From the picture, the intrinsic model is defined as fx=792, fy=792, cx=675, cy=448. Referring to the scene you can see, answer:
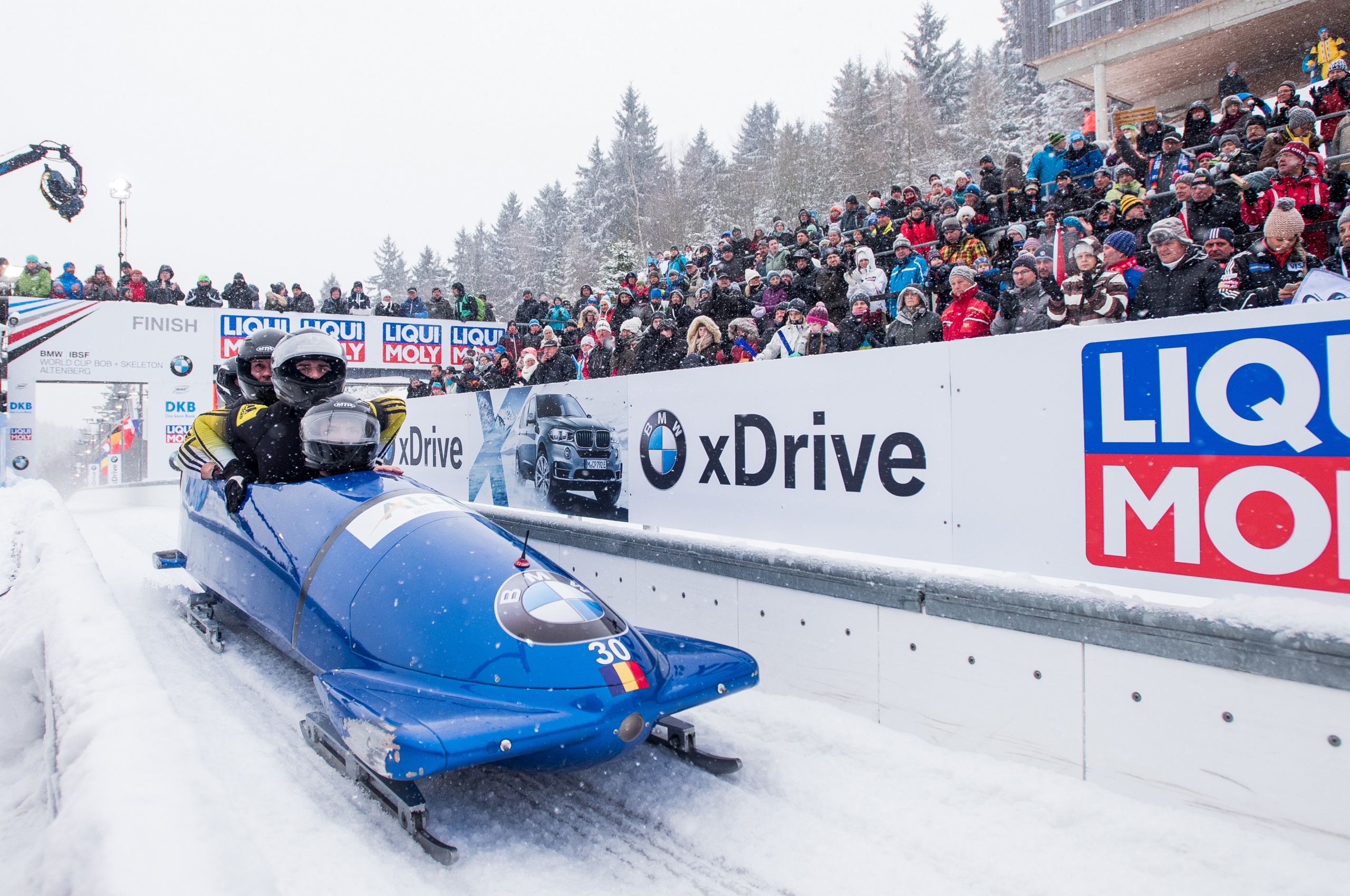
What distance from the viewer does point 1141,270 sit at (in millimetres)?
4496

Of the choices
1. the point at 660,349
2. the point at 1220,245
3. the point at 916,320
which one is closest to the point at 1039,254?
the point at 1220,245

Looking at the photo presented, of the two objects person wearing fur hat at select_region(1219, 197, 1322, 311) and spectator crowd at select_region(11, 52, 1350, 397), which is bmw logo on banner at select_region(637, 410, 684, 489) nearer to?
spectator crowd at select_region(11, 52, 1350, 397)

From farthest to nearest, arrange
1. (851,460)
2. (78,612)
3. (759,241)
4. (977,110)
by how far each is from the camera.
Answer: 1. (977,110)
2. (759,241)
3. (851,460)
4. (78,612)

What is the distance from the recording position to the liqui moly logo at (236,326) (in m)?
14.3

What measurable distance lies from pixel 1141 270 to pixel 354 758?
461 cm

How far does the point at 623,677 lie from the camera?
221 cm

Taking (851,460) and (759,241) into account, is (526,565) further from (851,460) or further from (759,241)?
(759,241)

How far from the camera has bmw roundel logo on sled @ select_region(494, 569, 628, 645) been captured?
229 cm

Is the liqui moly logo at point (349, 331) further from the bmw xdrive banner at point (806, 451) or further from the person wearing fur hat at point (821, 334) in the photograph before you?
the bmw xdrive banner at point (806, 451)

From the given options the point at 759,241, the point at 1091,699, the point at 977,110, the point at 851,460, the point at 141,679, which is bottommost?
the point at 1091,699

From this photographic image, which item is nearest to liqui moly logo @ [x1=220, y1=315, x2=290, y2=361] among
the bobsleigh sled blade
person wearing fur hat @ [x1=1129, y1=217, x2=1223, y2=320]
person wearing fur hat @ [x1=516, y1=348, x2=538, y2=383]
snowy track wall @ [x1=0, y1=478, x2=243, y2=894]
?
person wearing fur hat @ [x1=516, y1=348, x2=538, y2=383]

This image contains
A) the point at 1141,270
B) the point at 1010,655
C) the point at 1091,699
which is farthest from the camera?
the point at 1141,270

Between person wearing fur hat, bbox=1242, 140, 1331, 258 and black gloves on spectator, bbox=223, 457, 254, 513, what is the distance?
19.1 feet

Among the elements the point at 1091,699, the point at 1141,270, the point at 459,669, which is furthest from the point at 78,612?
the point at 1141,270
